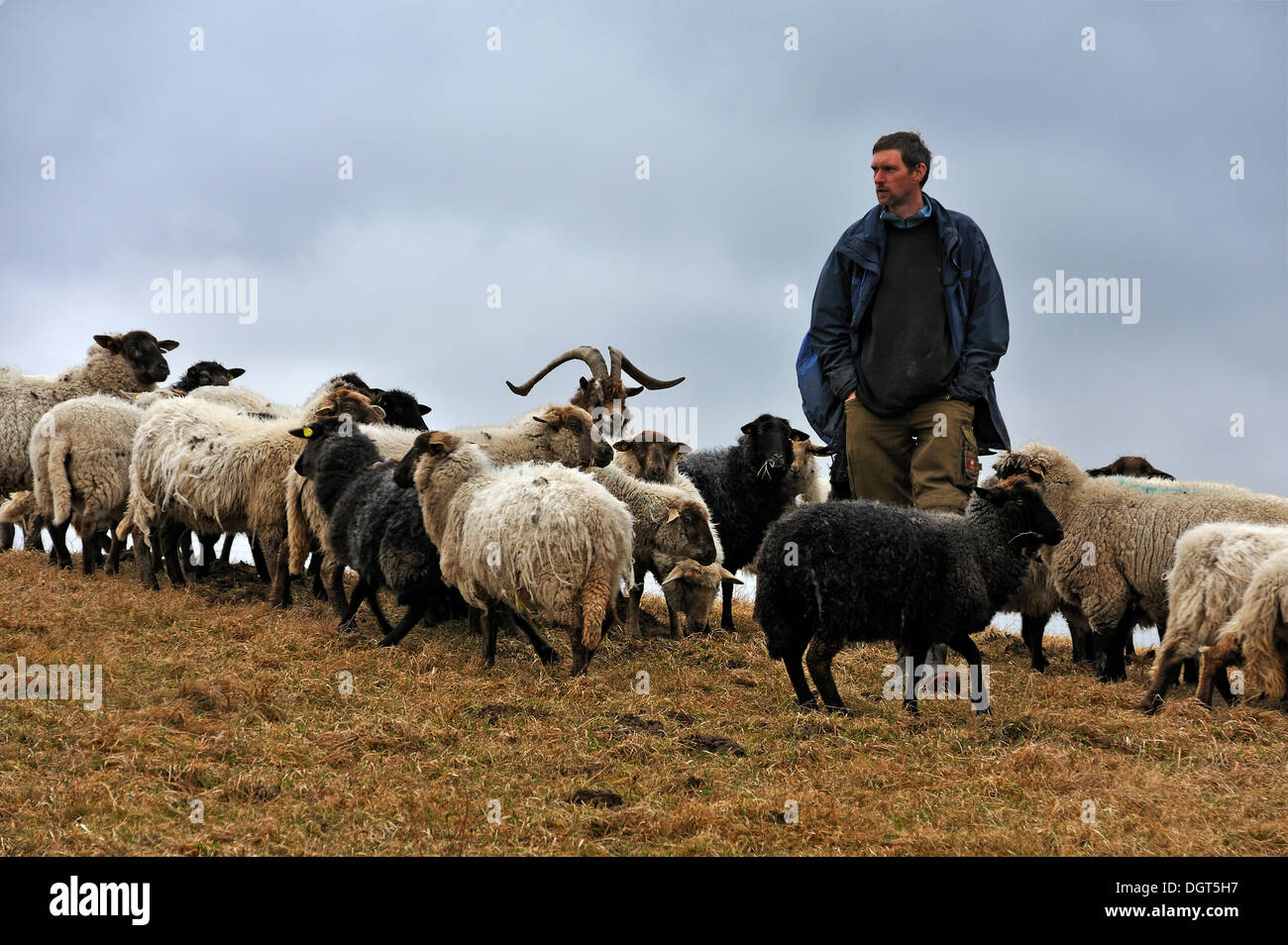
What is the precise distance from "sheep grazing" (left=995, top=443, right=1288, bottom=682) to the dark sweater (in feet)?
5.21

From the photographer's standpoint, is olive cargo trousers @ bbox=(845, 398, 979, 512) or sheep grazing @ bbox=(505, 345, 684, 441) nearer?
olive cargo trousers @ bbox=(845, 398, 979, 512)

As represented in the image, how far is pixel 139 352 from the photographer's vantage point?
17.0 m

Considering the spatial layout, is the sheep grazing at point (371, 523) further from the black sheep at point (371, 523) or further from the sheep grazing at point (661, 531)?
the sheep grazing at point (661, 531)

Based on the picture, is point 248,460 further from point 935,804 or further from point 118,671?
point 935,804

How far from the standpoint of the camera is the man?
8.73 m

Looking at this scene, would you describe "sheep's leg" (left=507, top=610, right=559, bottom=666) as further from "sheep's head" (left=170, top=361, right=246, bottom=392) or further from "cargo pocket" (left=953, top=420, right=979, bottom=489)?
"sheep's head" (left=170, top=361, right=246, bottom=392)

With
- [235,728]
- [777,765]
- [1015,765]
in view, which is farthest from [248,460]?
[1015,765]

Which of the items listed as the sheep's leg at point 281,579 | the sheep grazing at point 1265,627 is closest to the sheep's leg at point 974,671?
the sheep grazing at point 1265,627

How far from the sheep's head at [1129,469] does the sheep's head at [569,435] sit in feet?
19.2

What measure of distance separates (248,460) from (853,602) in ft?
23.5

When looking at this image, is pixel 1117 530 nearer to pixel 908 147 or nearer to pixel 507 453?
pixel 908 147

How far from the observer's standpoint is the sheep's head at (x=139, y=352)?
55.7ft

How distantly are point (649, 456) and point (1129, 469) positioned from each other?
5.48 meters

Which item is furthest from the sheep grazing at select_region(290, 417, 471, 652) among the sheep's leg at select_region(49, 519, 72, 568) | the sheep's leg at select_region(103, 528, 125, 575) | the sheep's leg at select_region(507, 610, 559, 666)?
the sheep's leg at select_region(49, 519, 72, 568)
